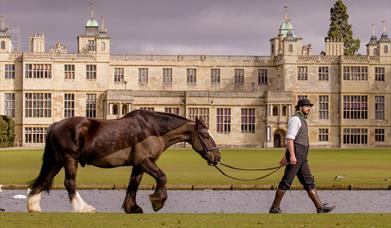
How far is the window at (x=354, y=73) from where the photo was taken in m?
74.9

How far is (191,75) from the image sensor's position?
7719 centimetres

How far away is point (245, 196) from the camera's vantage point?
23406mm

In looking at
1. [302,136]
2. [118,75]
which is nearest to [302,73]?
[118,75]

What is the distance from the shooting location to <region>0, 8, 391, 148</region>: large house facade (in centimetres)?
7300

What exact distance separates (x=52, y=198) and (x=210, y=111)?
169 feet

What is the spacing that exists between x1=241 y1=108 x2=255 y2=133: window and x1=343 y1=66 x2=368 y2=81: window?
8.39 meters

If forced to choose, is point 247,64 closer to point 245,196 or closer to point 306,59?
point 306,59

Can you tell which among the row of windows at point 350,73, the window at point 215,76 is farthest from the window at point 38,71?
the row of windows at point 350,73

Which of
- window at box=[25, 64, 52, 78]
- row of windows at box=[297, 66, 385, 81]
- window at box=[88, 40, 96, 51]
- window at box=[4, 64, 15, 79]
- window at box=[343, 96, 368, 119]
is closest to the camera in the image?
window at box=[25, 64, 52, 78]

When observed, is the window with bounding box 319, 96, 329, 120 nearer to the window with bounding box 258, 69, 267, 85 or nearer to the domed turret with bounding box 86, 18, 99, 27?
the window with bounding box 258, 69, 267, 85

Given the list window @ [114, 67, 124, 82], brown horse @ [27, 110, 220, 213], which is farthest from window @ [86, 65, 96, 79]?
brown horse @ [27, 110, 220, 213]

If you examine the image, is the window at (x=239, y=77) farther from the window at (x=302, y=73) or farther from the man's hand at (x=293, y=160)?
the man's hand at (x=293, y=160)

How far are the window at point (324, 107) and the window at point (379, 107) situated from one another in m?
Result: 4.16

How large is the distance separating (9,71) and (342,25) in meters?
32.7
